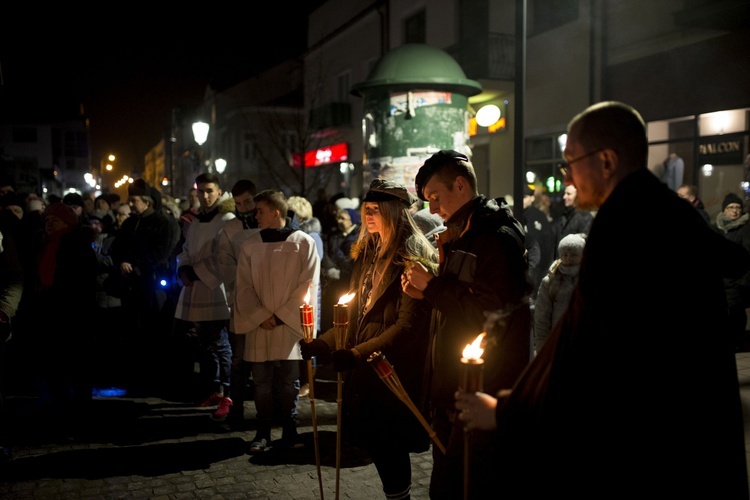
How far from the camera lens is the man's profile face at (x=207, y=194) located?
755 centimetres

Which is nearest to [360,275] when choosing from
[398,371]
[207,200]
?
[398,371]

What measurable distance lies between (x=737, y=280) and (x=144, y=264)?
25.3ft

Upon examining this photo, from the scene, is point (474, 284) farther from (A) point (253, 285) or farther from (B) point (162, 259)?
(B) point (162, 259)

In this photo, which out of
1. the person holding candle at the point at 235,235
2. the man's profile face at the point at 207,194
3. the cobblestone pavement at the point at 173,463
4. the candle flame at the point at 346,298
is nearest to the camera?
the candle flame at the point at 346,298

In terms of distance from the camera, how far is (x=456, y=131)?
32.7 ft

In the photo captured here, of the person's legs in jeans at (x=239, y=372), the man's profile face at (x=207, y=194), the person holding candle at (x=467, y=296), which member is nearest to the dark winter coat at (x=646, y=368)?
the person holding candle at (x=467, y=296)

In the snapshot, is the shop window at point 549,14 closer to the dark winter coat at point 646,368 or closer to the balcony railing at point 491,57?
the balcony railing at point 491,57

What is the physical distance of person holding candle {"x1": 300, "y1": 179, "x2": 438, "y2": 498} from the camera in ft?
12.5

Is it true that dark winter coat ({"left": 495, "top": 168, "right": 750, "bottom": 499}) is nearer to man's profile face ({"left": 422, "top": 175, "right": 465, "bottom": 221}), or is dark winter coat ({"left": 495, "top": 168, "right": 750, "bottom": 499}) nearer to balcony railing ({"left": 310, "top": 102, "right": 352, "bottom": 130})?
man's profile face ({"left": 422, "top": 175, "right": 465, "bottom": 221})

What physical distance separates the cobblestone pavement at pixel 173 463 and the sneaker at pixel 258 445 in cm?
6

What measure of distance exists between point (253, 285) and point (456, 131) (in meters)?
5.06

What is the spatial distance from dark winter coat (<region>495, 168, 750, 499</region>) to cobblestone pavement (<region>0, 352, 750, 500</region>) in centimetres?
317

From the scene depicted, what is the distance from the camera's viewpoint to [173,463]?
18.5 feet

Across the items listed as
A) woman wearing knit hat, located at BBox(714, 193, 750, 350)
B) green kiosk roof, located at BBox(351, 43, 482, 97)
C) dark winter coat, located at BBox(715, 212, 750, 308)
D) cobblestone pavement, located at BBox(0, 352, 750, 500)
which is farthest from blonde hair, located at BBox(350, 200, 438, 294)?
woman wearing knit hat, located at BBox(714, 193, 750, 350)
